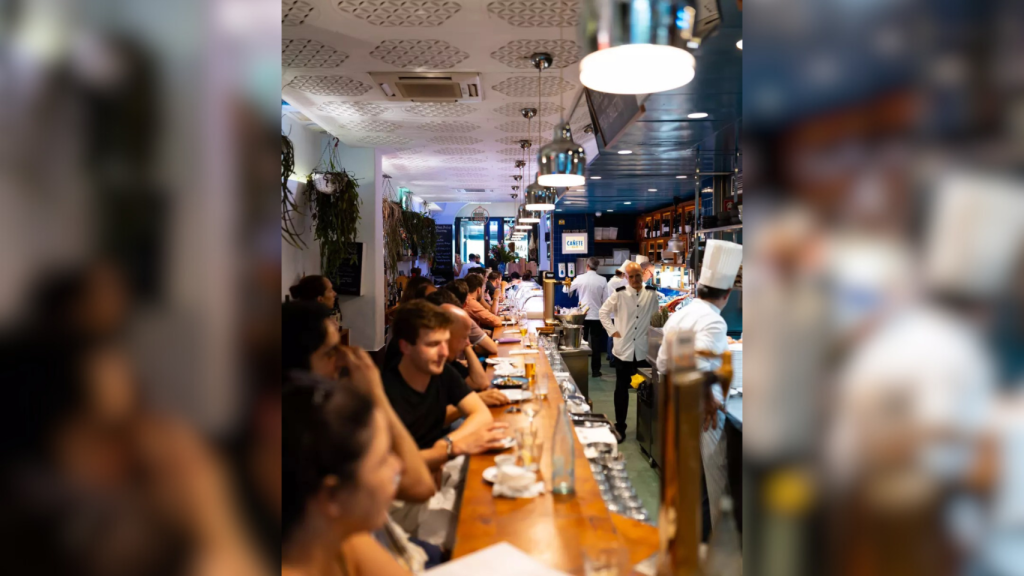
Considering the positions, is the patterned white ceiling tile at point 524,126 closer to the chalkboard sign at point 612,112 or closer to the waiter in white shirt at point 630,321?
the waiter in white shirt at point 630,321

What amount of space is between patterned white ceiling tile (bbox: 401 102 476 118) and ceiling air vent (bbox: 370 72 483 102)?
17cm

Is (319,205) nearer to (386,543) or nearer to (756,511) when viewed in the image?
(386,543)

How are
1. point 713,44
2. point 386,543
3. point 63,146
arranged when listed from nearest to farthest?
point 63,146
point 386,543
point 713,44

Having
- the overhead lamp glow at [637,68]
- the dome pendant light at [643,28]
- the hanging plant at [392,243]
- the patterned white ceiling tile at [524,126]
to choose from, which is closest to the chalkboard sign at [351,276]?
the hanging plant at [392,243]

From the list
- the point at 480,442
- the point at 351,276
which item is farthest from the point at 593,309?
the point at 480,442

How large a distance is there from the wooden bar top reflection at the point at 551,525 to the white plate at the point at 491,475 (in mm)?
19

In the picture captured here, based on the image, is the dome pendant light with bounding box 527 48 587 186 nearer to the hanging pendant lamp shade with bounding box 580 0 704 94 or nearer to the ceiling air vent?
the hanging pendant lamp shade with bounding box 580 0 704 94

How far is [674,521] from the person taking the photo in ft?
2.27

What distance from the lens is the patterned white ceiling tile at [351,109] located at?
5297 millimetres

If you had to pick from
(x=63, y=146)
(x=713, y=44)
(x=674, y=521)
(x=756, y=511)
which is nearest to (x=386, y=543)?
(x=674, y=521)

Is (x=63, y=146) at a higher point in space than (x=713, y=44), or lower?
lower

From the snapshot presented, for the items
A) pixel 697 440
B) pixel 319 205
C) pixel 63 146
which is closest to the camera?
pixel 63 146

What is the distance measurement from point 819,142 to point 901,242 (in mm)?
61

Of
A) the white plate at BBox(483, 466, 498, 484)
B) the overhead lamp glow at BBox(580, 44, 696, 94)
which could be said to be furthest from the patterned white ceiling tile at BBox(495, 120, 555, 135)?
the overhead lamp glow at BBox(580, 44, 696, 94)
